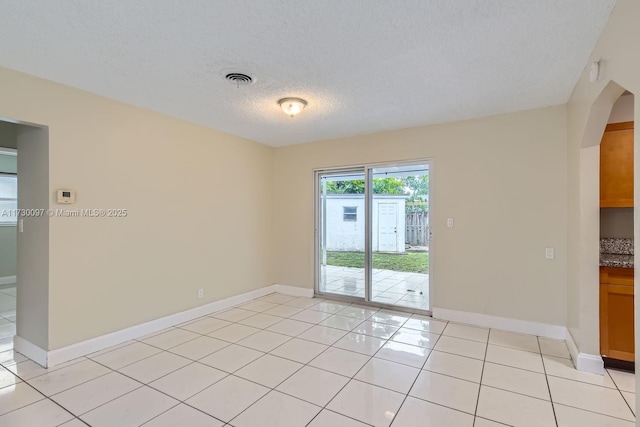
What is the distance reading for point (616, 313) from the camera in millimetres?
2564

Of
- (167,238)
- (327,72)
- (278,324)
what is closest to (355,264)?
(278,324)

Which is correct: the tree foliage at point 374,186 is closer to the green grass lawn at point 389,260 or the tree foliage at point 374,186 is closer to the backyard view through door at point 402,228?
the backyard view through door at point 402,228

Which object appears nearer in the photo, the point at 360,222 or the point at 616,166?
the point at 616,166

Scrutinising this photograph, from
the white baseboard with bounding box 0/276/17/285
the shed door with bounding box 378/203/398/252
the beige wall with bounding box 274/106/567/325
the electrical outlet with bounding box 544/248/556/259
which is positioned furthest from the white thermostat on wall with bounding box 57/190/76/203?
the electrical outlet with bounding box 544/248/556/259

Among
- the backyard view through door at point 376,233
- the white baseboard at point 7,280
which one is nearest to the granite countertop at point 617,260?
the backyard view through door at point 376,233

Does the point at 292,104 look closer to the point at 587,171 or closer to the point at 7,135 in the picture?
the point at 587,171

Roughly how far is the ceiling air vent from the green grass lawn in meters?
3.04

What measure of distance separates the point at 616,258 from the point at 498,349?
52.0 inches

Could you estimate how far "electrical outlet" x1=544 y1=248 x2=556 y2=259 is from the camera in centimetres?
338

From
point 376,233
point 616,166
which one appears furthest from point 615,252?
point 376,233

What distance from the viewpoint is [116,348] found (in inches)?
122

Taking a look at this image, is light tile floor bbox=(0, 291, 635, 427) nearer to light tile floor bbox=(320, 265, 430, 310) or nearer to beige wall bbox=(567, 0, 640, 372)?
beige wall bbox=(567, 0, 640, 372)

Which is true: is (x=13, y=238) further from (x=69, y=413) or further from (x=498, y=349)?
(x=498, y=349)

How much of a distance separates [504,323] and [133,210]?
4429 mm
